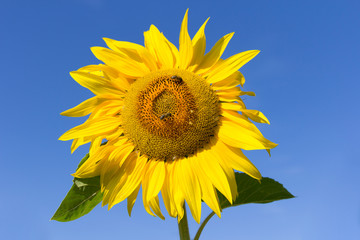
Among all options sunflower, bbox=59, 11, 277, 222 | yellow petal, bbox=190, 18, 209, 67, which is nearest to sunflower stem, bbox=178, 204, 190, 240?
sunflower, bbox=59, 11, 277, 222

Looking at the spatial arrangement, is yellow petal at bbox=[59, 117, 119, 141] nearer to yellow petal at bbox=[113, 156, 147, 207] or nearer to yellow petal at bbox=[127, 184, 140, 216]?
yellow petal at bbox=[113, 156, 147, 207]

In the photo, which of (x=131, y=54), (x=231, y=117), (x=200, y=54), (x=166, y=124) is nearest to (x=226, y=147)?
(x=231, y=117)

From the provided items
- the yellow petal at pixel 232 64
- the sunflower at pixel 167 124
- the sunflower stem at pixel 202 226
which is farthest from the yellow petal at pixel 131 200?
the yellow petal at pixel 232 64

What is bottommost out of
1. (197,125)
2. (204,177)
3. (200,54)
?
(204,177)

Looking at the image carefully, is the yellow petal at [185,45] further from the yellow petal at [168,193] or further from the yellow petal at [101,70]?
→ the yellow petal at [168,193]

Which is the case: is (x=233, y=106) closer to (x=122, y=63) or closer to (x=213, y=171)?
(x=213, y=171)

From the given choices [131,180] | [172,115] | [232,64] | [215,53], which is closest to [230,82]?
[232,64]

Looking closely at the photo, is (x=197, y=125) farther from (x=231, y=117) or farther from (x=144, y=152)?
(x=144, y=152)
